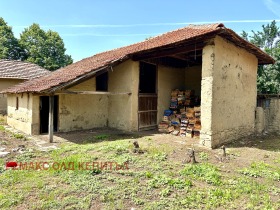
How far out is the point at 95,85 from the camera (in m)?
11.1

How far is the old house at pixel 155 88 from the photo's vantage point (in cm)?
746

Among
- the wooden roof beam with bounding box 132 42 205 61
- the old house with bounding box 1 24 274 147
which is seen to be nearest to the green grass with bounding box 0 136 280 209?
the old house with bounding box 1 24 274 147

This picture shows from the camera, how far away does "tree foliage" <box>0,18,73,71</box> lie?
28.4 meters

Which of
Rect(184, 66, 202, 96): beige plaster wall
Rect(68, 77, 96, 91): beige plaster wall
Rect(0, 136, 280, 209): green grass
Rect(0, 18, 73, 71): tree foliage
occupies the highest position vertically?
Rect(0, 18, 73, 71): tree foliage

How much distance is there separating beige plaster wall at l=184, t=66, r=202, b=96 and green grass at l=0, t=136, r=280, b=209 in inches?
268

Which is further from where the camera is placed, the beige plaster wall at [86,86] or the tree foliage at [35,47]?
the tree foliage at [35,47]

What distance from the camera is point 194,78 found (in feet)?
39.8

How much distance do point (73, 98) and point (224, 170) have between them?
7763mm

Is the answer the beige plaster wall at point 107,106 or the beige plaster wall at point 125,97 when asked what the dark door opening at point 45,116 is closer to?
the beige plaster wall at point 107,106

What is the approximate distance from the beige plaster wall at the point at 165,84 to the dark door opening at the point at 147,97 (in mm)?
291

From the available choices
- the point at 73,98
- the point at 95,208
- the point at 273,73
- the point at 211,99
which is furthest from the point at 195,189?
the point at 273,73

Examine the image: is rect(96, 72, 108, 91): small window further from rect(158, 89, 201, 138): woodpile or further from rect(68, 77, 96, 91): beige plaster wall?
rect(158, 89, 201, 138): woodpile

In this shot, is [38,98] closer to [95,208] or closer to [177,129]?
[177,129]

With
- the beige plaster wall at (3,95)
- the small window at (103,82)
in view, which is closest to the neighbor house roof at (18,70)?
the beige plaster wall at (3,95)
